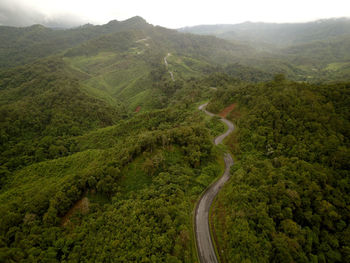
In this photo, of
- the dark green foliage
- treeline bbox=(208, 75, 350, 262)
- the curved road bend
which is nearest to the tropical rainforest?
treeline bbox=(208, 75, 350, 262)

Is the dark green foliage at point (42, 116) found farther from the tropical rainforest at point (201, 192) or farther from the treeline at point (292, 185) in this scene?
the treeline at point (292, 185)

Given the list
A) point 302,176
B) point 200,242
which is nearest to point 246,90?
Answer: point 302,176

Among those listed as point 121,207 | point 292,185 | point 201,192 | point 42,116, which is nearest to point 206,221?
point 201,192

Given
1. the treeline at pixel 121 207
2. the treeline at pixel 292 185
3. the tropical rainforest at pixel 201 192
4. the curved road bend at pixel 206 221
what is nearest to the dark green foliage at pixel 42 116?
the tropical rainforest at pixel 201 192

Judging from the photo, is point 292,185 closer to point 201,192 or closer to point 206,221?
point 206,221

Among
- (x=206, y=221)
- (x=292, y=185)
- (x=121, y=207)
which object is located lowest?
(x=206, y=221)

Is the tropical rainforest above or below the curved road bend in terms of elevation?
above

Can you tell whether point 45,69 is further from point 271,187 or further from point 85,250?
point 271,187

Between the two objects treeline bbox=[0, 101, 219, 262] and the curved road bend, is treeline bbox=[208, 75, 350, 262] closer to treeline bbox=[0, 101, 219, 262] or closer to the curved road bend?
the curved road bend
